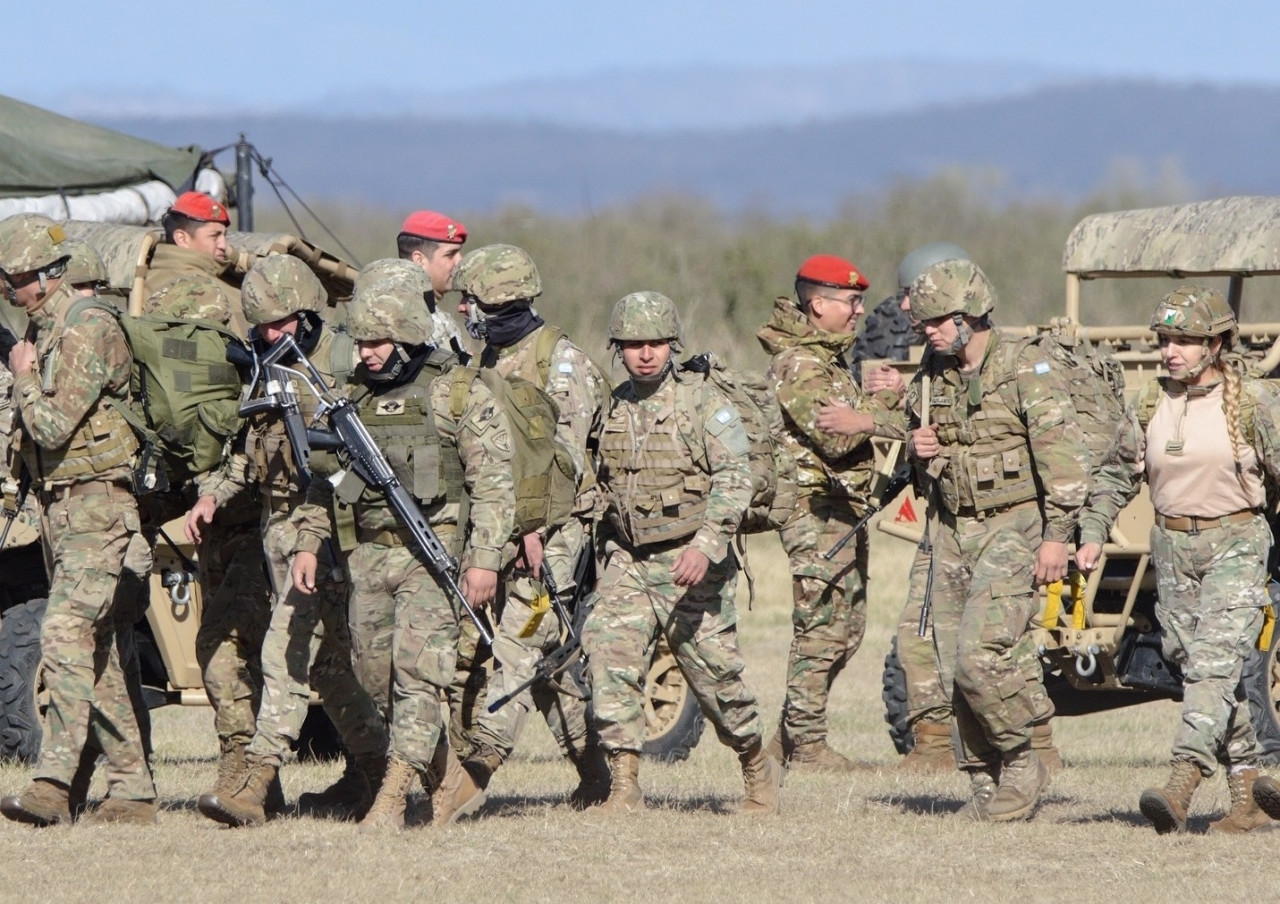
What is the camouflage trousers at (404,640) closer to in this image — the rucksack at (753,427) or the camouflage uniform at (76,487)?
the camouflage uniform at (76,487)

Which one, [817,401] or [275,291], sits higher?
[275,291]

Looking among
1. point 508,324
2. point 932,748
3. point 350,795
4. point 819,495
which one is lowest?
point 932,748

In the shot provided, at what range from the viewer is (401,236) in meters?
9.42

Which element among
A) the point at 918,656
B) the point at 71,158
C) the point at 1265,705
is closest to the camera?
the point at 918,656

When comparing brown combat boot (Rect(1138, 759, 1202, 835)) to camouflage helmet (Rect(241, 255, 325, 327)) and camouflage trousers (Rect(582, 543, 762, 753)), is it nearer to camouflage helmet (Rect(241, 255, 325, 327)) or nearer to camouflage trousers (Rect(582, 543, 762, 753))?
camouflage trousers (Rect(582, 543, 762, 753))

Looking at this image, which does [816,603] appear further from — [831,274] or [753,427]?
[753,427]

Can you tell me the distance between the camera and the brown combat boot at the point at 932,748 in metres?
9.98

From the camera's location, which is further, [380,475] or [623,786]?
[623,786]

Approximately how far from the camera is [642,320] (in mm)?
8180

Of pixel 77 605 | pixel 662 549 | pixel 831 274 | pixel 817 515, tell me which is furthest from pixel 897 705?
pixel 77 605

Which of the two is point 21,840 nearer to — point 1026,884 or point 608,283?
point 1026,884

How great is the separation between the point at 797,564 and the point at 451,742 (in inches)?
94.2

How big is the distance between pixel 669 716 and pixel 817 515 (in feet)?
4.06

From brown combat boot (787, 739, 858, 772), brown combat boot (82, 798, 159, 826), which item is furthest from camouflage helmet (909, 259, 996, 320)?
brown combat boot (82, 798, 159, 826)
